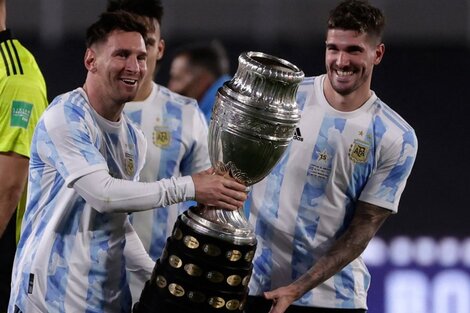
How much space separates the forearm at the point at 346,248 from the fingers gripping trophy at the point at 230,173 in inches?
20.7

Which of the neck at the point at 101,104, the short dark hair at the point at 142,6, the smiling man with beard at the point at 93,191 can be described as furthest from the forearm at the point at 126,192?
the short dark hair at the point at 142,6

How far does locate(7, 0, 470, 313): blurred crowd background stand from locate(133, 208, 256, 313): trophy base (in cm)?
357

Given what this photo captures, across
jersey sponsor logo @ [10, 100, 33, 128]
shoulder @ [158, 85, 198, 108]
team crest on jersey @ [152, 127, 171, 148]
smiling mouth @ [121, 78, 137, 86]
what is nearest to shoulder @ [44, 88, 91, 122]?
smiling mouth @ [121, 78, 137, 86]

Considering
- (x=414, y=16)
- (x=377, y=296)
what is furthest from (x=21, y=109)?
(x=414, y=16)

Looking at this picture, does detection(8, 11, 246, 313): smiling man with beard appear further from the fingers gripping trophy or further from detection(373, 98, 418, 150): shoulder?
detection(373, 98, 418, 150): shoulder

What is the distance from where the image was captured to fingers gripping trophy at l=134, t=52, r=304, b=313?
3.87 meters

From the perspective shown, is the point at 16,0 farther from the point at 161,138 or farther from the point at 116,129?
the point at 116,129

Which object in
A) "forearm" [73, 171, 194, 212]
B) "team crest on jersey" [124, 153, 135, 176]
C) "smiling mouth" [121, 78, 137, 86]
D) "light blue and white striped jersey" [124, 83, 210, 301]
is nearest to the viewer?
"forearm" [73, 171, 194, 212]

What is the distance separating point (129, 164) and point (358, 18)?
909 mm

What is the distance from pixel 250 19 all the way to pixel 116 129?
409cm

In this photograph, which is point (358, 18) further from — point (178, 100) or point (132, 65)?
point (178, 100)

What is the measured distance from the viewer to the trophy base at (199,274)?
12.8ft

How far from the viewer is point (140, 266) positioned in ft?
14.0

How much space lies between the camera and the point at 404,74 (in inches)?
310
